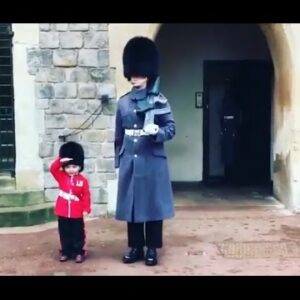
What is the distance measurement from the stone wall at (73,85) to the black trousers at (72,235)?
75.6 inches

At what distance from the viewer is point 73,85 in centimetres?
854

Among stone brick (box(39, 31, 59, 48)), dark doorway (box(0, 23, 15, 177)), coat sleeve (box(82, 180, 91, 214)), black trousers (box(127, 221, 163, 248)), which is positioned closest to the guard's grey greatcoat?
black trousers (box(127, 221, 163, 248))

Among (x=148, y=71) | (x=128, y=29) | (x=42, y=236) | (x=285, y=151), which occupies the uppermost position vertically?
(x=128, y=29)

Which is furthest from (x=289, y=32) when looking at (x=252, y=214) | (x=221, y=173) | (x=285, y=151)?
(x=221, y=173)

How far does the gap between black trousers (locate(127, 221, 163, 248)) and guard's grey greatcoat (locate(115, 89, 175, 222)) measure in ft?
0.36

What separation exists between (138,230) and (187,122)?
4404 millimetres

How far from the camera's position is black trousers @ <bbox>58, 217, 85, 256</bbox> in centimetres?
670

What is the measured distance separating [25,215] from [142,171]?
2.16m

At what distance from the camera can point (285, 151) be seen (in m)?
9.02

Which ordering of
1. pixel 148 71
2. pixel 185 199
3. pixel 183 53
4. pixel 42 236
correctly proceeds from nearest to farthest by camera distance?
pixel 148 71 → pixel 42 236 → pixel 185 199 → pixel 183 53

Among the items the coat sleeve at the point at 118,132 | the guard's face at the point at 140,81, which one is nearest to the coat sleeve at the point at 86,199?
the coat sleeve at the point at 118,132

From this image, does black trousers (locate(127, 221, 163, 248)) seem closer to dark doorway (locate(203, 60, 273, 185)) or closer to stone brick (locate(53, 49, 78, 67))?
stone brick (locate(53, 49, 78, 67))

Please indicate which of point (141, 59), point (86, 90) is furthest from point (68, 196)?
point (86, 90)

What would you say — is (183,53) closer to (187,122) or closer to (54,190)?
(187,122)
